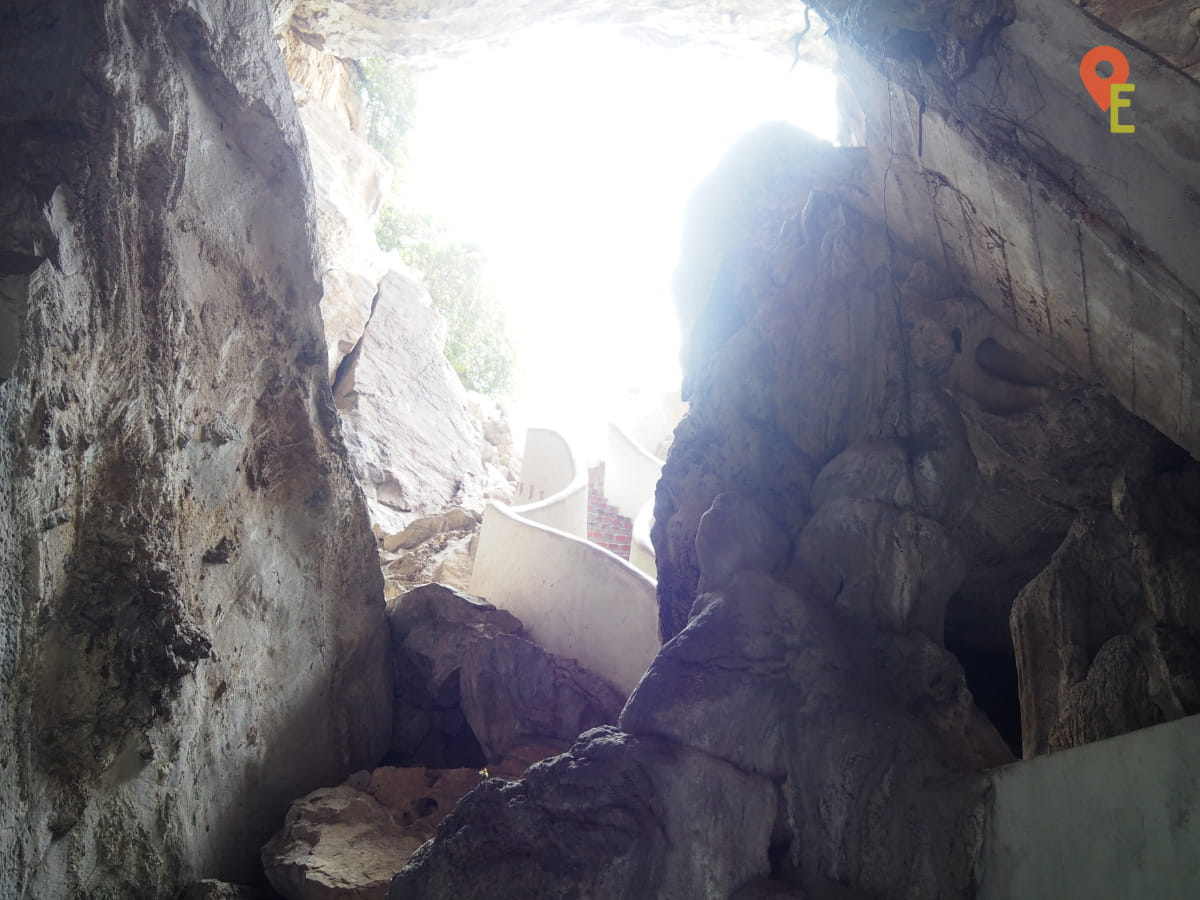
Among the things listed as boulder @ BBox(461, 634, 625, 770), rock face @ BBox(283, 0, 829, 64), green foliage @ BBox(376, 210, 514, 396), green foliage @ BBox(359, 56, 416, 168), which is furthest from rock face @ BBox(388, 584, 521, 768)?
green foliage @ BBox(359, 56, 416, 168)

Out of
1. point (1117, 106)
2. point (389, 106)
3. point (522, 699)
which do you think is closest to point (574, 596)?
point (522, 699)

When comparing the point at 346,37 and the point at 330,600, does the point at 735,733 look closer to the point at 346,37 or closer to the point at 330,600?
the point at 330,600

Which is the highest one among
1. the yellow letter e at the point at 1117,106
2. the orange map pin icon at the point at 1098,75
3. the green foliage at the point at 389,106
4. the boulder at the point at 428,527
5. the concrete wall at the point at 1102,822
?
the green foliage at the point at 389,106

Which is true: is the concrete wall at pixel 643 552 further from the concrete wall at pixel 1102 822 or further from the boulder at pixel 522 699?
the concrete wall at pixel 1102 822

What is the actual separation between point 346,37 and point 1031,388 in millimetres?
10301

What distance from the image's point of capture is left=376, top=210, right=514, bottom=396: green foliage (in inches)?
646

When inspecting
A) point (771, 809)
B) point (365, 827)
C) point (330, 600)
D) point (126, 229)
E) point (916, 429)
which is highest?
point (126, 229)

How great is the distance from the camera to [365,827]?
523 cm

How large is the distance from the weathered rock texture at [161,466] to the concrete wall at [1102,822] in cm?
365

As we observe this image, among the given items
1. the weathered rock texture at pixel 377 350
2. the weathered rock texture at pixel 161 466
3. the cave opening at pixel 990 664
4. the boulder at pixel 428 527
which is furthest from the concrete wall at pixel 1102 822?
the weathered rock texture at pixel 377 350

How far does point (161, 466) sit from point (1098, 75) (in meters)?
4.50

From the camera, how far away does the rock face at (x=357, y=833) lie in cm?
474

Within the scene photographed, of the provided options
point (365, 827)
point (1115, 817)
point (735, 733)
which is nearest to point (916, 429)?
point (735, 733)

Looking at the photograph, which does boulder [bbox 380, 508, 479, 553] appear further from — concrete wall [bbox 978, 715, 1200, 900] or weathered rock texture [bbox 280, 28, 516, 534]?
concrete wall [bbox 978, 715, 1200, 900]
